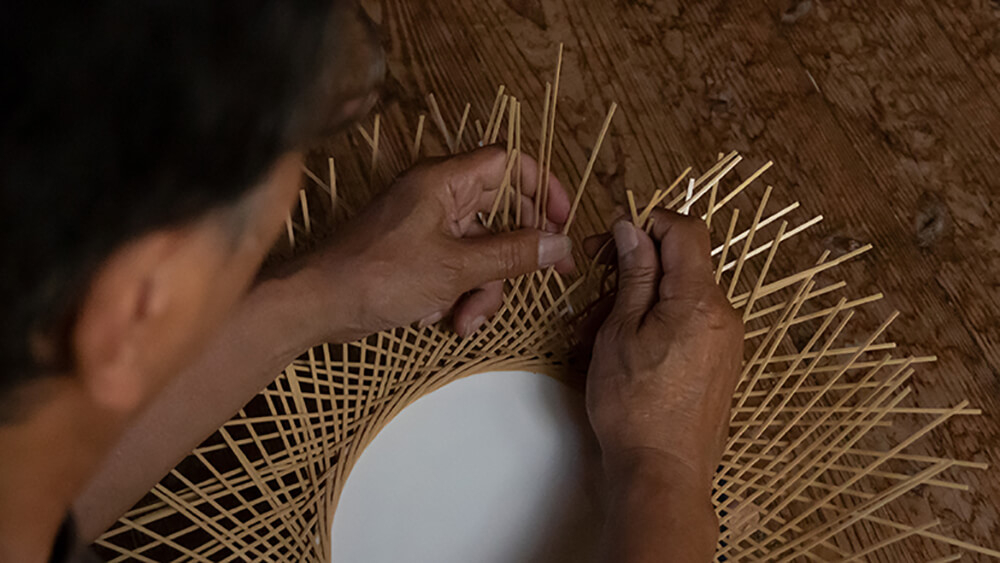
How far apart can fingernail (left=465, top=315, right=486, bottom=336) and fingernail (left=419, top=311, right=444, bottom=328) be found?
0.09 ft

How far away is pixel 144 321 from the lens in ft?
0.95

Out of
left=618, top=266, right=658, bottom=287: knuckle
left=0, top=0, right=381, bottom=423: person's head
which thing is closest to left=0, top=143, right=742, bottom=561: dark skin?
left=618, top=266, right=658, bottom=287: knuckle

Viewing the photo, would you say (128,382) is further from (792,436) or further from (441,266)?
(792,436)

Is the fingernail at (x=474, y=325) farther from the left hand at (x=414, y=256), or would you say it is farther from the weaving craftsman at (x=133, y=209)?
the weaving craftsman at (x=133, y=209)

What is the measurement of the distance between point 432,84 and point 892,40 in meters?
0.54

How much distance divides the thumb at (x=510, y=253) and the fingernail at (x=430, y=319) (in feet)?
0.19

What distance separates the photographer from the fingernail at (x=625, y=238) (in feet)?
2.13

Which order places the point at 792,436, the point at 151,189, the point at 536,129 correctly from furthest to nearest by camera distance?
the point at 536,129 → the point at 792,436 → the point at 151,189

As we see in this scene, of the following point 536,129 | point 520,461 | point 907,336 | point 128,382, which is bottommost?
point 907,336

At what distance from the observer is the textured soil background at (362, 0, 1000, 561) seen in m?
0.80

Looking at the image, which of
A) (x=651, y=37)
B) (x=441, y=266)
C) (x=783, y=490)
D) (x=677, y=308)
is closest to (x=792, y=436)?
(x=783, y=490)

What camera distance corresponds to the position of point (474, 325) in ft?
2.33

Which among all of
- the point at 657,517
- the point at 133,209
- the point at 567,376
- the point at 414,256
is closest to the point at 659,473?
the point at 657,517

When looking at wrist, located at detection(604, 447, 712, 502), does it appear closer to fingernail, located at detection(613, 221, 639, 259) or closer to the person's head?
fingernail, located at detection(613, 221, 639, 259)
